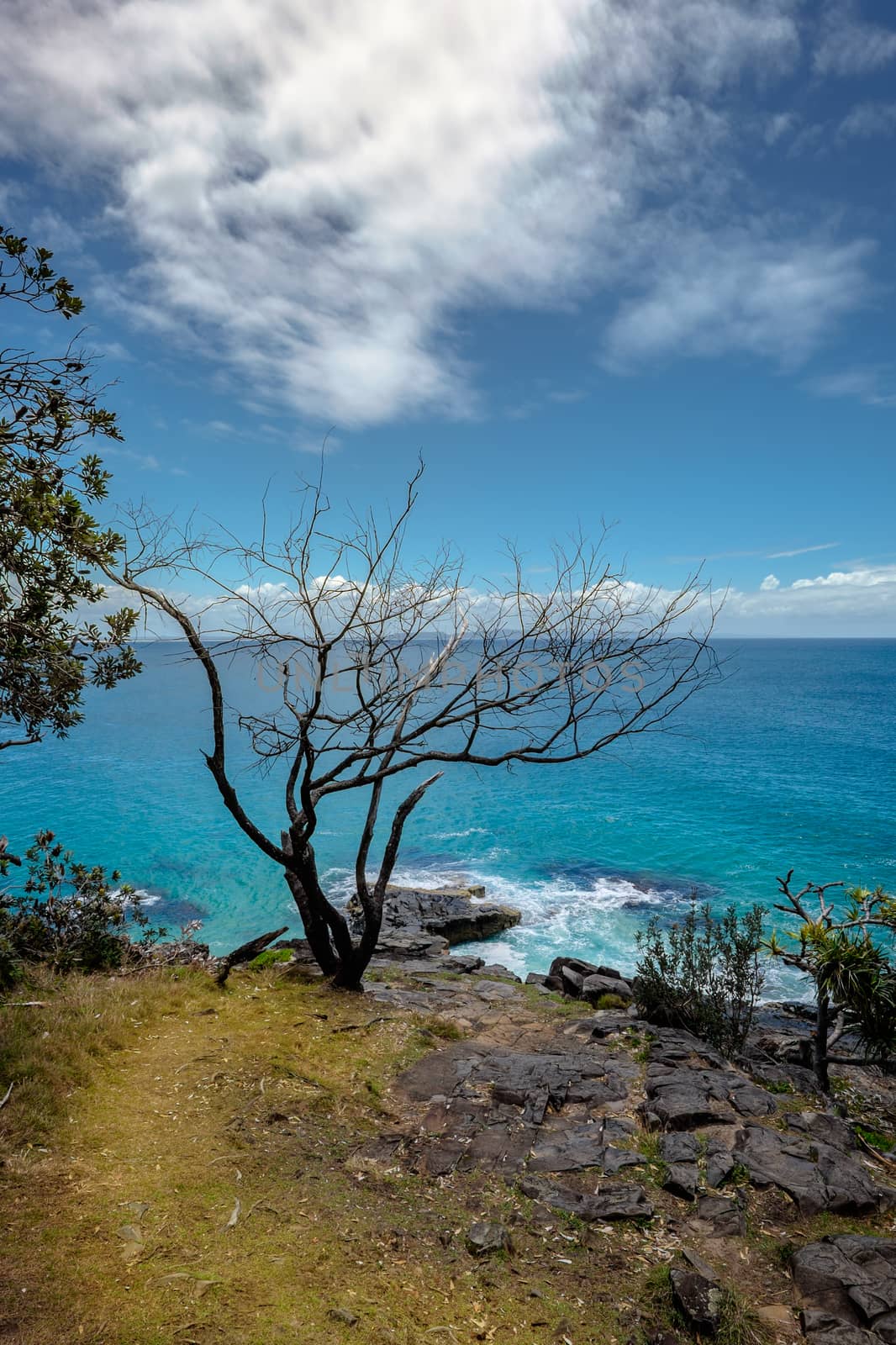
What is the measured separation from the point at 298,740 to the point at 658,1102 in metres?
6.31

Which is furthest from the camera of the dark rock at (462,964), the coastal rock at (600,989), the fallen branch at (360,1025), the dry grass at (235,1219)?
the dark rock at (462,964)

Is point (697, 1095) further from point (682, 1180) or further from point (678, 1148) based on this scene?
point (682, 1180)

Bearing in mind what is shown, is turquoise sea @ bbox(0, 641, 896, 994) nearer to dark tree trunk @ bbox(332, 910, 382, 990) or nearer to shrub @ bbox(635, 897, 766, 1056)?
shrub @ bbox(635, 897, 766, 1056)

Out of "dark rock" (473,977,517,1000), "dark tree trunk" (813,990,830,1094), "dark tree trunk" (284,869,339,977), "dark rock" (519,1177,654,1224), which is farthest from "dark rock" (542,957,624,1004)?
"dark rock" (519,1177,654,1224)

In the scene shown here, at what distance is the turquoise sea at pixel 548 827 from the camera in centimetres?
2580

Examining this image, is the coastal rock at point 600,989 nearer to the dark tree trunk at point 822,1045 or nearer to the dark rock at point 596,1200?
the dark tree trunk at point 822,1045

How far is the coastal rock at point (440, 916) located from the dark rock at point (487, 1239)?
15.9 meters

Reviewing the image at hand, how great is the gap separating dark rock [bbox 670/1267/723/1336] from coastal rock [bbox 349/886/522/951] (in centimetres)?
1668

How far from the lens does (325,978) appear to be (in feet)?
35.9

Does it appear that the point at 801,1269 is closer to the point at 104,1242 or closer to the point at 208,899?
the point at 104,1242

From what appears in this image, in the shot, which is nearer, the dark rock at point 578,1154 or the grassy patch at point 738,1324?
the grassy patch at point 738,1324

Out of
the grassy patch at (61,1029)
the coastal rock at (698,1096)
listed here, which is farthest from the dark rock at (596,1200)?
the grassy patch at (61,1029)

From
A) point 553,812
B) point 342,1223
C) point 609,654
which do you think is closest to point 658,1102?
point 342,1223

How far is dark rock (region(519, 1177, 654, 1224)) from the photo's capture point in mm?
5535
